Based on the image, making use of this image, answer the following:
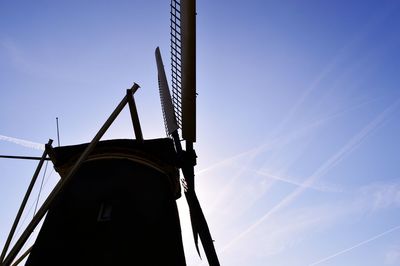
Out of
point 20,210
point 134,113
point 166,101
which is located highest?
point 166,101

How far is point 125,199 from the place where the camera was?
6.60m

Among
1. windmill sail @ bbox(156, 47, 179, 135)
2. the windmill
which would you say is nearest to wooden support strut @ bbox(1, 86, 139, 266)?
the windmill

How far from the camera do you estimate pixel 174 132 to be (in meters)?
8.35

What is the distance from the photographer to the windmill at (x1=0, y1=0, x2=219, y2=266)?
19.3 feet

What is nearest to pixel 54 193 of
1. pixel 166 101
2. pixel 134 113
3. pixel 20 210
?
pixel 20 210

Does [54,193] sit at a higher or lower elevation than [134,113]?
lower

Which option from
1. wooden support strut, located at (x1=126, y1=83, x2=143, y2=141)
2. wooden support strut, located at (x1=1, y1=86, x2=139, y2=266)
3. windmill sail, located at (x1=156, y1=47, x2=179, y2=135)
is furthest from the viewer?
windmill sail, located at (x1=156, y1=47, x2=179, y2=135)

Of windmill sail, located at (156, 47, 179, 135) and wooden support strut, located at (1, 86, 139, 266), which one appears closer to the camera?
wooden support strut, located at (1, 86, 139, 266)

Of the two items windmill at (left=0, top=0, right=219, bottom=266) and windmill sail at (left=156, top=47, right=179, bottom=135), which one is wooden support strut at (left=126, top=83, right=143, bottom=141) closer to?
windmill at (left=0, top=0, right=219, bottom=266)

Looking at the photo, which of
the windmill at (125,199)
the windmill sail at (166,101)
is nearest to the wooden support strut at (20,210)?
the windmill at (125,199)

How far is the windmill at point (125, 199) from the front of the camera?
5.87m

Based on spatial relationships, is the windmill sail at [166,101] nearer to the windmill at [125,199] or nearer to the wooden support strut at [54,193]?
the windmill at [125,199]

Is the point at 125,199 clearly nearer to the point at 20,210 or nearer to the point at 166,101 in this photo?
the point at 20,210

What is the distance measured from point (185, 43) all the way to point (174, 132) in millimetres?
2491
